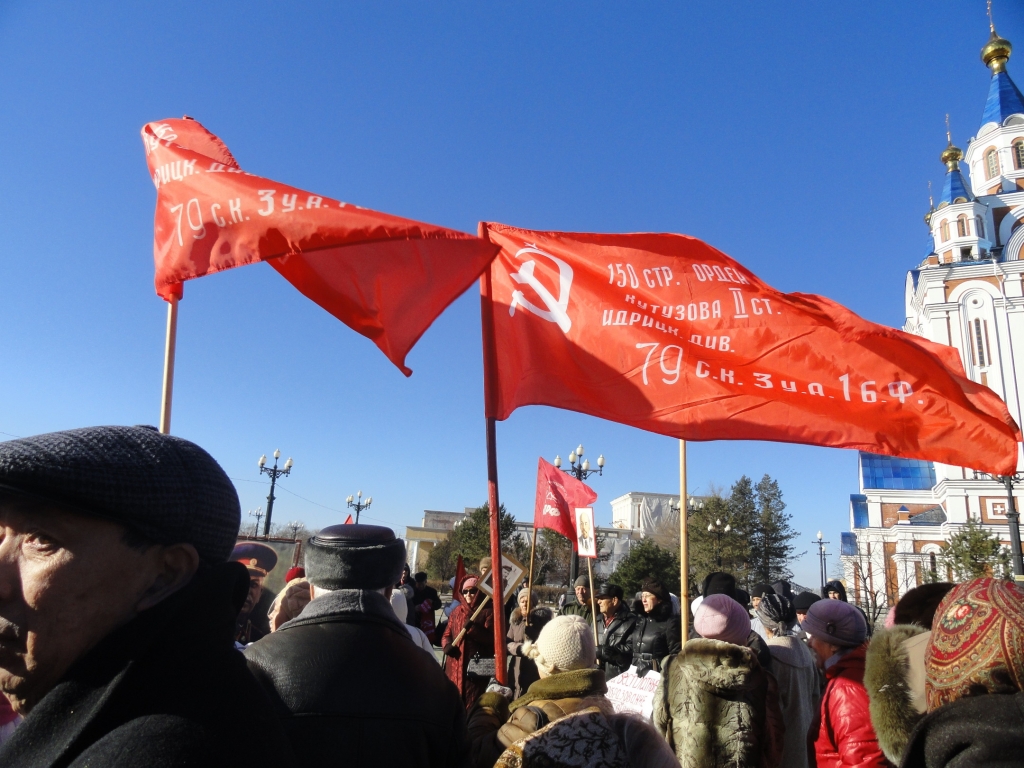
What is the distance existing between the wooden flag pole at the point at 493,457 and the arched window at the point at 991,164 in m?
60.8

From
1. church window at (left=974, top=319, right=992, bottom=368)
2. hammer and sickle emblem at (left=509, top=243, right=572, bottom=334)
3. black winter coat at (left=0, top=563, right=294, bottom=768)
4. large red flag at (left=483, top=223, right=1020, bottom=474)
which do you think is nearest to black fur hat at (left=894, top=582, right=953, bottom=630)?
large red flag at (left=483, top=223, right=1020, bottom=474)

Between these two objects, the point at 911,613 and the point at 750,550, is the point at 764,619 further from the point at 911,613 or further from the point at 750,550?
the point at 750,550

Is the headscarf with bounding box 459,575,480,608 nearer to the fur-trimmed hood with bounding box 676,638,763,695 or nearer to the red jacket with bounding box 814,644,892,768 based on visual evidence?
the fur-trimmed hood with bounding box 676,638,763,695

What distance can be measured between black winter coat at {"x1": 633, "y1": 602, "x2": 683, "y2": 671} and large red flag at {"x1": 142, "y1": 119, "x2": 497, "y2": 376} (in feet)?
15.3

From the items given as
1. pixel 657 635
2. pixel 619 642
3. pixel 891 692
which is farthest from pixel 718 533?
pixel 891 692

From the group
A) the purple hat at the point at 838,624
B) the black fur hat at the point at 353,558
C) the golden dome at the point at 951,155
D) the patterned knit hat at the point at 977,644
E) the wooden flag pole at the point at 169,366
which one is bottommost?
the purple hat at the point at 838,624

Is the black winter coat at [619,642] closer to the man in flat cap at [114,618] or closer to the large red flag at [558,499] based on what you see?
the large red flag at [558,499]

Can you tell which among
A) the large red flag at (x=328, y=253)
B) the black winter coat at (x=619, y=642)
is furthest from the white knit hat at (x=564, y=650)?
the black winter coat at (x=619, y=642)

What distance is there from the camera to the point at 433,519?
322 feet

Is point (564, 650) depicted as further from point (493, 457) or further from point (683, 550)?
point (683, 550)

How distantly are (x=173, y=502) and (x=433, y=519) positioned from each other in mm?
99026

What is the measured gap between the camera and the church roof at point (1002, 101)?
52688 millimetres

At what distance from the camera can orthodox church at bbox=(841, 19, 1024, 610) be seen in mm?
44344

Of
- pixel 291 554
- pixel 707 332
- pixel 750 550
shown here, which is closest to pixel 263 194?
pixel 707 332
